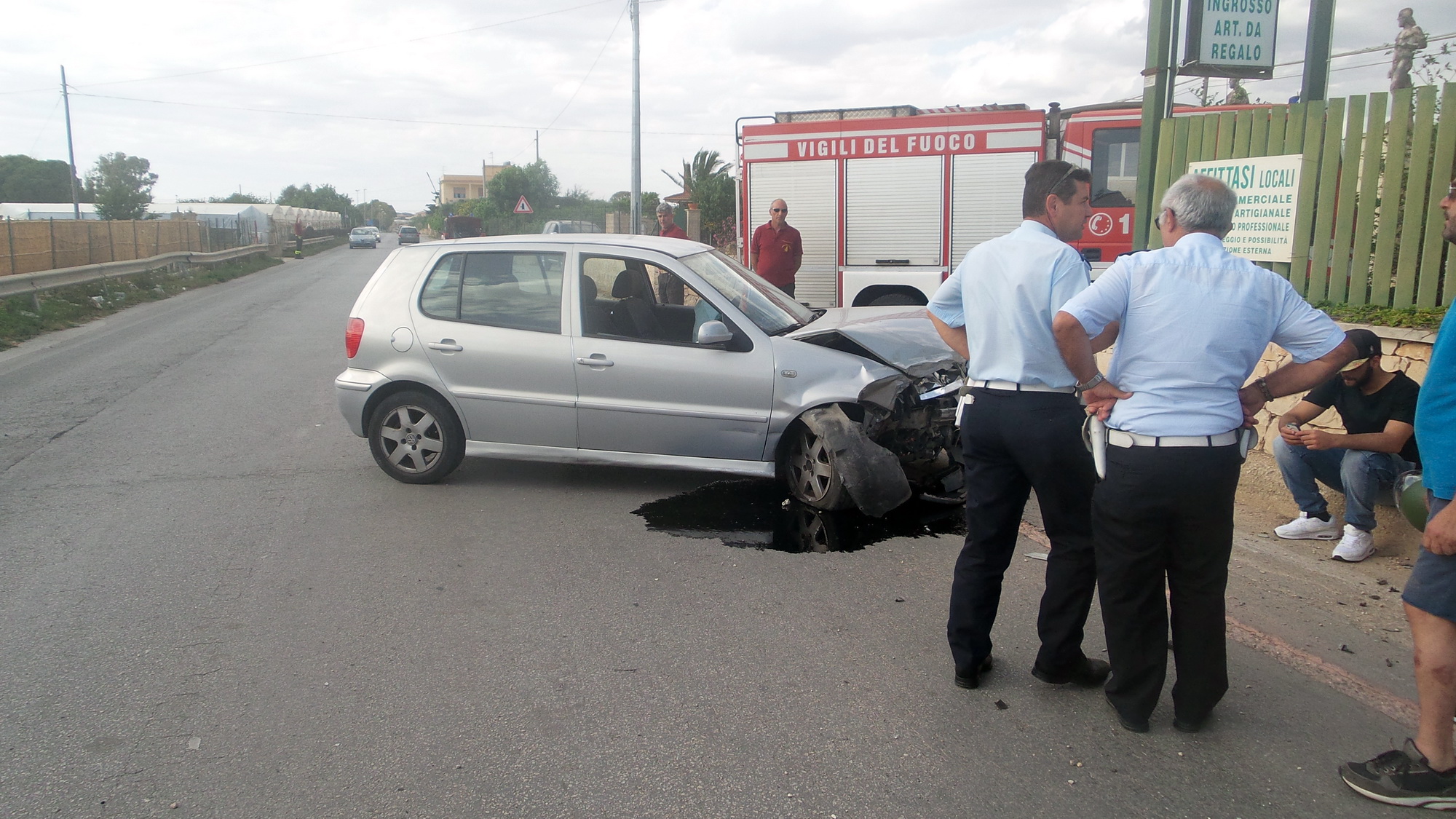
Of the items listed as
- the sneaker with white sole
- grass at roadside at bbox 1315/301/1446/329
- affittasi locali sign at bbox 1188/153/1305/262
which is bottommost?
the sneaker with white sole

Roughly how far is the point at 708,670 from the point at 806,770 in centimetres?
79

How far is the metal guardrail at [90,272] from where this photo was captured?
15.9m

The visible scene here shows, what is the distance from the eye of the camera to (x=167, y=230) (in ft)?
96.7

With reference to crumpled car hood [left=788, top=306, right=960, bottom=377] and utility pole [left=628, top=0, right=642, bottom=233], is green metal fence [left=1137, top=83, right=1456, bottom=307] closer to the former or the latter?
crumpled car hood [left=788, top=306, right=960, bottom=377]

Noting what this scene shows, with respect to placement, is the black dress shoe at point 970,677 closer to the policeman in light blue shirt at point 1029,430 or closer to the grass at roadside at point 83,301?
the policeman in light blue shirt at point 1029,430

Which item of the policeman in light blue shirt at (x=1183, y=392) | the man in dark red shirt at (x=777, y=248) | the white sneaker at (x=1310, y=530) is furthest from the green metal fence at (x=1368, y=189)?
the man in dark red shirt at (x=777, y=248)

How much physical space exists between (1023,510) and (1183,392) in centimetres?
72

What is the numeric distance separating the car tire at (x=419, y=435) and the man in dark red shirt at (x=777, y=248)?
16.1ft

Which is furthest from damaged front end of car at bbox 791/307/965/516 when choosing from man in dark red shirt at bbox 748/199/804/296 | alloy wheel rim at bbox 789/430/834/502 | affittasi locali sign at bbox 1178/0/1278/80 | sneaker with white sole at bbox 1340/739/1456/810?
man in dark red shirt at bbox 748/199/804/296

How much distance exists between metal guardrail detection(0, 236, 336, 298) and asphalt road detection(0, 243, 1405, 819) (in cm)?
1197

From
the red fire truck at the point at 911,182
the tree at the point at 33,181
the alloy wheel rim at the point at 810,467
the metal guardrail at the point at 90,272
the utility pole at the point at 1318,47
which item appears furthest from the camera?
the tree at the point at 33,181

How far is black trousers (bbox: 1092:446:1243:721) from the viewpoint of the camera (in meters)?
2.97

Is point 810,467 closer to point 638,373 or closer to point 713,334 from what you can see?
point 713,334

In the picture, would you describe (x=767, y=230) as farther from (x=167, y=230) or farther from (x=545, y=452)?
(x=167, y=230)
